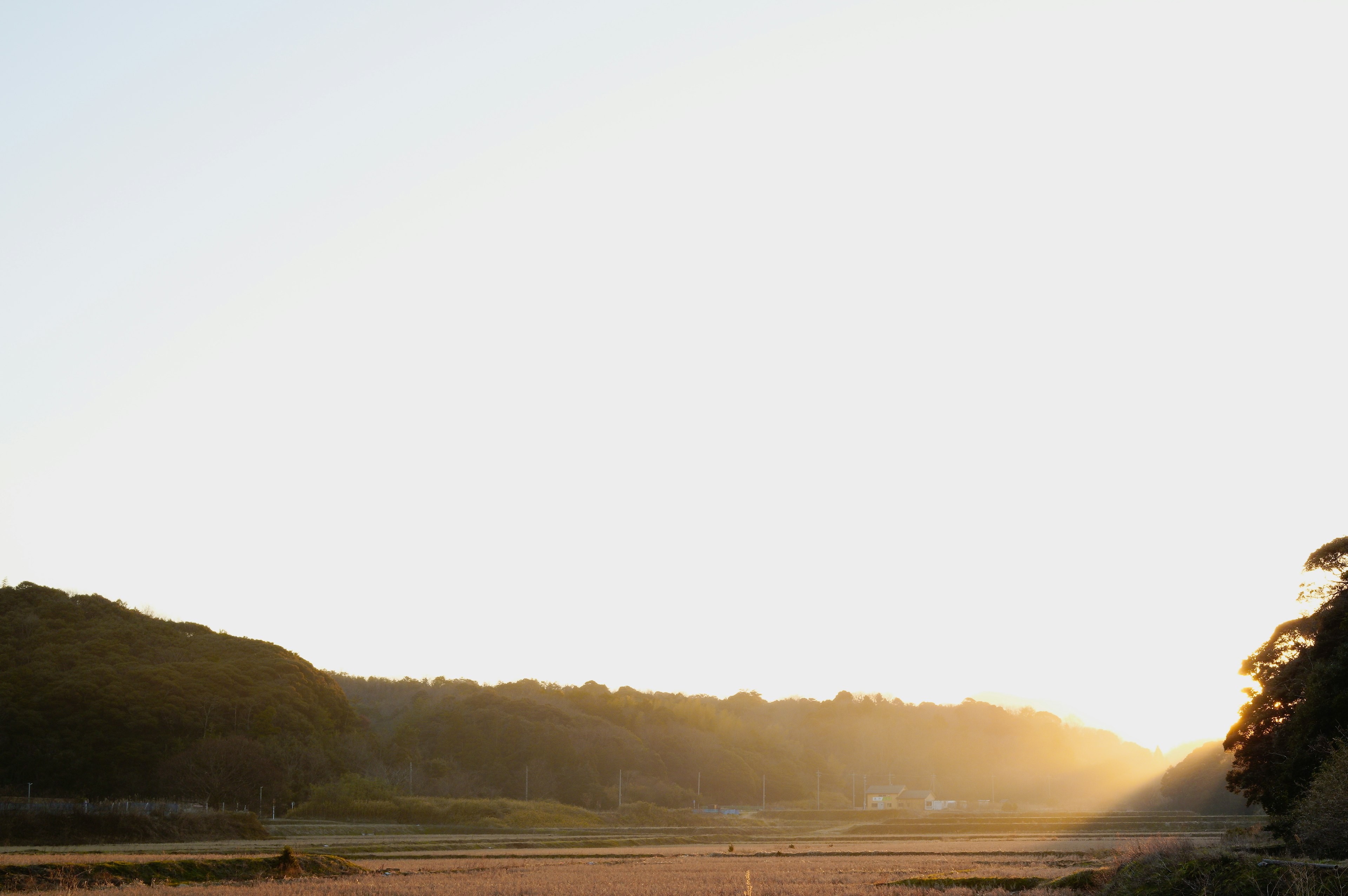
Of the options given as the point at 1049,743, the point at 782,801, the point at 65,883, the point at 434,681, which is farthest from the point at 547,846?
the point at 1049,743

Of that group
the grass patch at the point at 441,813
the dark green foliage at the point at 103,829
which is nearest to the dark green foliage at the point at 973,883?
the dark green foliage at the point at 103,829

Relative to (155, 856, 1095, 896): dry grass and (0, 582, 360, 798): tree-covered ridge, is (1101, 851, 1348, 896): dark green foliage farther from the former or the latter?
(0, 582, 360, 798): tree-covered ridge

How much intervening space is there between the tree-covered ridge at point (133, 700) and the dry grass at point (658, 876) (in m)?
49.4

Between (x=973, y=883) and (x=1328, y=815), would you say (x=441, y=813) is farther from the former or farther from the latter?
(x=1328, y=815)

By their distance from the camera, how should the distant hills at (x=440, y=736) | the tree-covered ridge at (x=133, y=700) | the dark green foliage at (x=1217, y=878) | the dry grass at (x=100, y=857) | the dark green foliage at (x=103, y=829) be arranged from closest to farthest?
the dark green foliage at (x=1217, y=878)
the dry grass at (x=100, y=857)
the dark green foliage at (x=103, y=829)
the tree-covered ridge at (x=133, y=700)
the distant hills at (x=440, y=736)

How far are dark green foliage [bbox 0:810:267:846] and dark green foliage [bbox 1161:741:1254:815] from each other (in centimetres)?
9011

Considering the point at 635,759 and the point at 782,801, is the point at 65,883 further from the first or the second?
the point at 782,801


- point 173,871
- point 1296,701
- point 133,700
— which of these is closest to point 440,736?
point 133,700

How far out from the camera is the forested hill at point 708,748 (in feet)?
372

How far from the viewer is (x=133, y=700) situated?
269ft

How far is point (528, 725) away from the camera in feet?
394

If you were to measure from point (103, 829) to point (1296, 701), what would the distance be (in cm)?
5638

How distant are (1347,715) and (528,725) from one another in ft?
333

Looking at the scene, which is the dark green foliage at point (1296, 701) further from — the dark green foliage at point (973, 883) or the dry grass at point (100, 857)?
the dry grass at point (100, 857)
